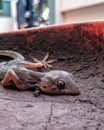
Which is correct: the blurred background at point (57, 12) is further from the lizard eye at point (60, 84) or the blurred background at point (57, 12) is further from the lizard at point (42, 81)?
the lizard eye at point (60, 84)

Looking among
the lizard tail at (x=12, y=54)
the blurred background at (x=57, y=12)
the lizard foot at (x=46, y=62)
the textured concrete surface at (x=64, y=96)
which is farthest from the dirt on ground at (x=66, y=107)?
the blurred background at (x=57, y=12)

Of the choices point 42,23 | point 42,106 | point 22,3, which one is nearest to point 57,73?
point 42,106

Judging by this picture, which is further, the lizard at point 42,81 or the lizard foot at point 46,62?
the lizard foot at point 46,62

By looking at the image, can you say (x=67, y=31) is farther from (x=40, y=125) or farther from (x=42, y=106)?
(x=40, y=125)

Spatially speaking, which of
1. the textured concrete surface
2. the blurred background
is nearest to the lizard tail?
the textured concrete surface

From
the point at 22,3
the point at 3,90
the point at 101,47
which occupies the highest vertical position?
the point at 22,3

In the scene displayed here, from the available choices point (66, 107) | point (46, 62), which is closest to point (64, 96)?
point (66, 107)
